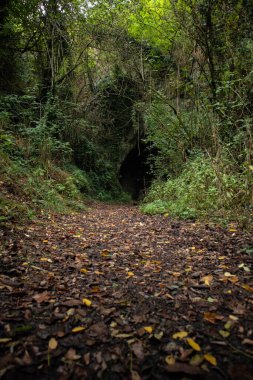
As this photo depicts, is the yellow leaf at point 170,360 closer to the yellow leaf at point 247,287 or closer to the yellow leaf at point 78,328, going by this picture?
the yellow leaf at point 78,328

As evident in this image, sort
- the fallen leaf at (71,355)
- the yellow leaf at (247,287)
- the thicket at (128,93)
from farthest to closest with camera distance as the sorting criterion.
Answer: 1. the thicket at (128,93)
2. the yellow leaf at (247,287)
3. the fallen leaf at (71,355)

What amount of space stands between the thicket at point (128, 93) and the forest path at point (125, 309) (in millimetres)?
1301

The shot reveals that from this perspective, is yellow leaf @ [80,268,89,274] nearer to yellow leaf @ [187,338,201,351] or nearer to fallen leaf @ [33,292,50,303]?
fallen leaf @ [33,292,50,303]

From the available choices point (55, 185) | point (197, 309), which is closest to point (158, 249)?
point (197, 309)

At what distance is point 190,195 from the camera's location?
5.63m

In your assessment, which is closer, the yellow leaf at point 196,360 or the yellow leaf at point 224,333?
the yellow leaf at point 196,360

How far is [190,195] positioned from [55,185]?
3.72 m

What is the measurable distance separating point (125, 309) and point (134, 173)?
43.9 feet

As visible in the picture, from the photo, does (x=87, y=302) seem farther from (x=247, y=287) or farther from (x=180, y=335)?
(x=247, y=287)

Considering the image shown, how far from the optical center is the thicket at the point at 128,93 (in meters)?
5.47

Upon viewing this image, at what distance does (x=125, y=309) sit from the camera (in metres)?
1.97

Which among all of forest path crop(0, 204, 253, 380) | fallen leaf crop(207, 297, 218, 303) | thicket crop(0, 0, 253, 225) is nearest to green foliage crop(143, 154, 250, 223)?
thicket crop(0, 0, 253, 225)

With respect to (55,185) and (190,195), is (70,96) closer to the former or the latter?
(55,185)

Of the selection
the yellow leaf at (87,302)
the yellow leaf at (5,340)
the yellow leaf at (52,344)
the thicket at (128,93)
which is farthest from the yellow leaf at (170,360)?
the thicket at (128,93)
